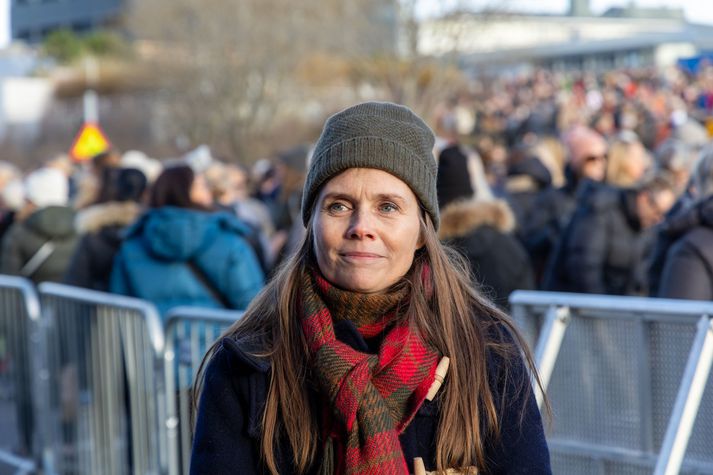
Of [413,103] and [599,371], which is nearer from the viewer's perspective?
[599,371]

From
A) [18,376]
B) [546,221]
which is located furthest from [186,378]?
[546,221]

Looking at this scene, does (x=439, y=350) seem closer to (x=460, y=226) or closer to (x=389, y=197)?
(x=389, y=197)

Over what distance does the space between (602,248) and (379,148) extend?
206 inches

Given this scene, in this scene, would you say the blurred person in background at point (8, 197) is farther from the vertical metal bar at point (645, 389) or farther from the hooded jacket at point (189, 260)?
the vertical metal bar at point (645, 389)

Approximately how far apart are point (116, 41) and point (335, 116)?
2035 inches

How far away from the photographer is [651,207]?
26.2ft

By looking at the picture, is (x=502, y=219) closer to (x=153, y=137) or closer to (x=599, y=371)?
(x=599, y=371)

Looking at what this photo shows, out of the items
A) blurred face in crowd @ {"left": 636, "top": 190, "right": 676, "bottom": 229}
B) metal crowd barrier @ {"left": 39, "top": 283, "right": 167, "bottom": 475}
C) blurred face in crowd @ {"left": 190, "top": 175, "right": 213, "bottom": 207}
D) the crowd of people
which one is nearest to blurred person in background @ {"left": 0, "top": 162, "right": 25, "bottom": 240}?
the crowd of people

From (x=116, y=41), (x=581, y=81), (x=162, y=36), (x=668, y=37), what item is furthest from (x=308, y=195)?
(x=116, y=41)

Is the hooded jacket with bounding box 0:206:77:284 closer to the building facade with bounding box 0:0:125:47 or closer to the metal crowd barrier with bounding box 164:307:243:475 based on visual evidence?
the metal crowd barrier with bounding box 164:307:243:475

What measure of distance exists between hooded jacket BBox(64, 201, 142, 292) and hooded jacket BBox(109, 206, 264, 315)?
0.94 metres

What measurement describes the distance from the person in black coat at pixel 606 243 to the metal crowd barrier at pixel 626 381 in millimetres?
2886

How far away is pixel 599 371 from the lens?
15.2 ft

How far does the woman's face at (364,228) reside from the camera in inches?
110
